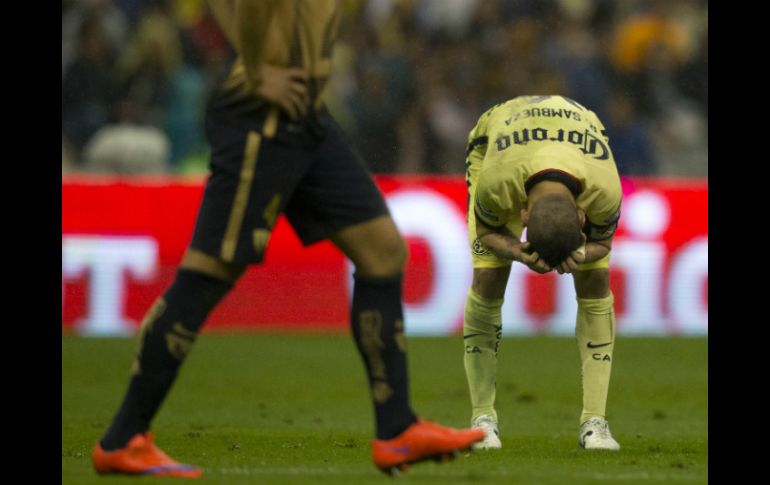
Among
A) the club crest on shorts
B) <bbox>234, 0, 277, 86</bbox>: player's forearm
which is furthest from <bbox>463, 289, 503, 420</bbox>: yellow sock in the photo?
<bbox>234, 0, 277, 86</bbox>: player's forearm

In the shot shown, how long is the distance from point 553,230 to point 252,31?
1.72 metres

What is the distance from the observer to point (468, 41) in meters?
16.6

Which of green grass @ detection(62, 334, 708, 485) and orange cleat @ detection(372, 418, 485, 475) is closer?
orange cleat @ detection(372, 418, 485, 475)

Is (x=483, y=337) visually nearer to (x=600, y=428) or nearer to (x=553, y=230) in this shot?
(x=600, y=428)

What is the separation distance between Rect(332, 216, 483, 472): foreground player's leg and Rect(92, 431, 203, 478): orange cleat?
2.50ft

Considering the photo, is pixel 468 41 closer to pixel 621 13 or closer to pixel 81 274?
pixel 621 13

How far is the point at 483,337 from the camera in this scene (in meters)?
7.69

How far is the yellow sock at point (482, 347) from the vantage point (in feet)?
24.9

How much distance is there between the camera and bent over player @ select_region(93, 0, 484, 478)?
5625 mm

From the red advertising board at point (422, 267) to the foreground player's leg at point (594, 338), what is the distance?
607 cm

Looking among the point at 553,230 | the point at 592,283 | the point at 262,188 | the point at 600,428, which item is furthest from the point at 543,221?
the point at 262,188

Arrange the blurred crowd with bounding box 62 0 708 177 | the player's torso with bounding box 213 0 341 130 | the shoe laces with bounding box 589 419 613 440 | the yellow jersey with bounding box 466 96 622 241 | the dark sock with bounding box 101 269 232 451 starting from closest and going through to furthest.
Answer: the player's torso with bounding box 213 0 341 130 → the dark sock with bounding box 101 269 232 451 → the yellow jersey with bounding box 466 96 622 241 → the shoe laces with bounding box 589 419 613 440 → the blurred crowd with bounding box 62 0 708 177

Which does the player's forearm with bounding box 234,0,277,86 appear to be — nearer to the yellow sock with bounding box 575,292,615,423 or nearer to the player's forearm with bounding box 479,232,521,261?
the player's forearm with bounding box 479,232,521,261

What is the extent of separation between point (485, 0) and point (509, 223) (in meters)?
9.96
